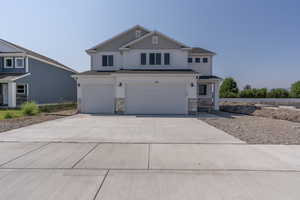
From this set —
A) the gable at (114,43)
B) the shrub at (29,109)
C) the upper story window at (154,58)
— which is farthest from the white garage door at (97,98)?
the gable at (114,43)

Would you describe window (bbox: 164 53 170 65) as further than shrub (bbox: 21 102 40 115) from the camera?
Yes

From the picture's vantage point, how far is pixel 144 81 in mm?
13977

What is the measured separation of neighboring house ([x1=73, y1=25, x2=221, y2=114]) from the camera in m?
13.9

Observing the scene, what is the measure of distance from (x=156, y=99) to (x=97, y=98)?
17.1 ft

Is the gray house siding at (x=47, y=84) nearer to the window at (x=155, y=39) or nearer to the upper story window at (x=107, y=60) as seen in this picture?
the upper story window at (x=107, y=60)

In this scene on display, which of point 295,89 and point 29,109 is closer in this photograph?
point 29,109

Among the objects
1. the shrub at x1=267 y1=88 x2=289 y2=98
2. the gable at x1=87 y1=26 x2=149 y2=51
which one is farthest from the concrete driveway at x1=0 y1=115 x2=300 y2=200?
the shrub at x1=267 y1=88 x2=289 y2=98

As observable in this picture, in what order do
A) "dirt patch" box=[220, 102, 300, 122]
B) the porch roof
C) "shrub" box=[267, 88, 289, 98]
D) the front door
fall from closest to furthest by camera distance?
"dirt patch" box=[220, 102, 300, 122] → the porch roof → the front door → "shrub" box=[267, 88, 289, 98]

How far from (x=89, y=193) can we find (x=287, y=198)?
329 cm

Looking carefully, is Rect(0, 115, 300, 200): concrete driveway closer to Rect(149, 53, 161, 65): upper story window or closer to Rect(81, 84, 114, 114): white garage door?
Rect(81, 84, 114, 114): white garage door

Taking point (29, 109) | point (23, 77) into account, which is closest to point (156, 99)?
point (29, 109)

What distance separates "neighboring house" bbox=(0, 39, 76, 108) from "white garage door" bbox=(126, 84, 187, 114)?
12.5 metres

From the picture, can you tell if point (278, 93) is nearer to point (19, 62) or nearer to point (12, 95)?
point (12, 95)

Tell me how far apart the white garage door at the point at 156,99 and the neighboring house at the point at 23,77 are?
1251 centimetres
